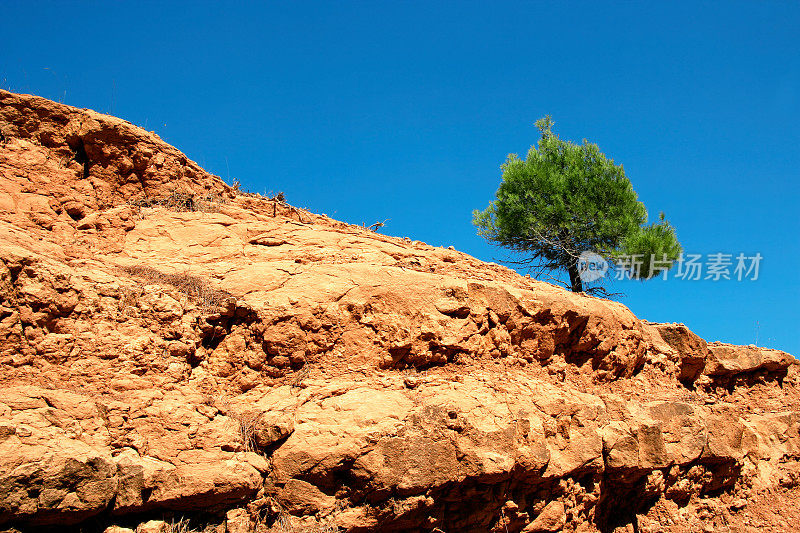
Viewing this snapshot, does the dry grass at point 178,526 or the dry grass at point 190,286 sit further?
the dry grass at point 190,286

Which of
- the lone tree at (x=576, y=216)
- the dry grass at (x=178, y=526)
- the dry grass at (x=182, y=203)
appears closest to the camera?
the dry grass at (x=178, y=526)

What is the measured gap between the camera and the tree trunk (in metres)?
17.6

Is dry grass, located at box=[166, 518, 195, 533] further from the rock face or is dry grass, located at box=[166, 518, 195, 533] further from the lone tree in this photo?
the lone tree

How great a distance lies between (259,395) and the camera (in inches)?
235

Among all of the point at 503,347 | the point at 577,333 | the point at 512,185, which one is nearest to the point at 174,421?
the point at 503,347

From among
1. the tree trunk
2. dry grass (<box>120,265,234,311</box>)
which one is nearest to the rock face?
dry grass (<box>120,265,234,311</box>)

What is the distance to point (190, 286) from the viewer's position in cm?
632

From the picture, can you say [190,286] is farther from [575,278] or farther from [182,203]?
[575,278]

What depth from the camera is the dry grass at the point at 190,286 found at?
6225mm

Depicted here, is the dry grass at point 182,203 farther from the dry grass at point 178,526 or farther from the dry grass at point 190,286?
the dry grass at point 178,526

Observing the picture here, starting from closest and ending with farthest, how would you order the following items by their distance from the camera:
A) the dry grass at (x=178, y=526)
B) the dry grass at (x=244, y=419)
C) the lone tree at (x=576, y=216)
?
the dry grass at (x=178, y=526) < the dry grass at (x=244, y=419) < the lone tree at (x=576, y=216)

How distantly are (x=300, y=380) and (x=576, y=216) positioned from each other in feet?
44.3

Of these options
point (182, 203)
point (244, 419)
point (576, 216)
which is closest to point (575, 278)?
point (576, 216)

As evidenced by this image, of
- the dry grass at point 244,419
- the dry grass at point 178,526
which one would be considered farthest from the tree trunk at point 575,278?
the dry grass at point 178,526
